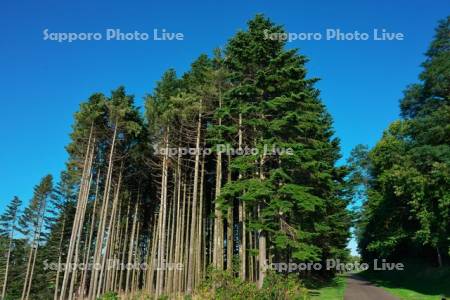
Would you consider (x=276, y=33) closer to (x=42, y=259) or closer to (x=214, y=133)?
(x=214, y=133)

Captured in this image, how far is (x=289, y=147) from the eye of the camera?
18938mm

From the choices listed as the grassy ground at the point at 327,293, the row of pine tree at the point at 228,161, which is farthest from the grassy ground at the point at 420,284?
the row of pine tree at the point at 228,161

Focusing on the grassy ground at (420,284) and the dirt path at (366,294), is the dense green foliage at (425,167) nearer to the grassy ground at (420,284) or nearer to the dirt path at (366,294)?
the grassy ground at (420,284)

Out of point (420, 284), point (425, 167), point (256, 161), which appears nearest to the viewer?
point (256, 161)

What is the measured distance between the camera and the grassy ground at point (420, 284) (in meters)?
20.1

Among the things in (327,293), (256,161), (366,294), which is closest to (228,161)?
(256,161)

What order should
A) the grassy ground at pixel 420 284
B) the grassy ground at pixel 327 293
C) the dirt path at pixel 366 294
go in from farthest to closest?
1. the grassy ground at pixel 420 284
2. the dirt path at pixel 366 294
3. the grassy ground at pixel 327 293

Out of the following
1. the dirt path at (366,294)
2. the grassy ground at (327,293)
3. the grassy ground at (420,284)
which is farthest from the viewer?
the grassy ground at (420,284)

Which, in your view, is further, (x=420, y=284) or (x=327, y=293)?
(x=420, y=284)

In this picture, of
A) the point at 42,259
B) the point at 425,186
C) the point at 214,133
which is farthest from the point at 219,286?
the point at 42,259

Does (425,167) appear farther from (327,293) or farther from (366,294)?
(327,293)

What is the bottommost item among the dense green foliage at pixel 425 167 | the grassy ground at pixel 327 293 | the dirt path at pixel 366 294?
the dirt path at pixel 366 294

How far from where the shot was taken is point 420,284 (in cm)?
2680

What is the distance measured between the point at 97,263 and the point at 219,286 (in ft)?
54.9
